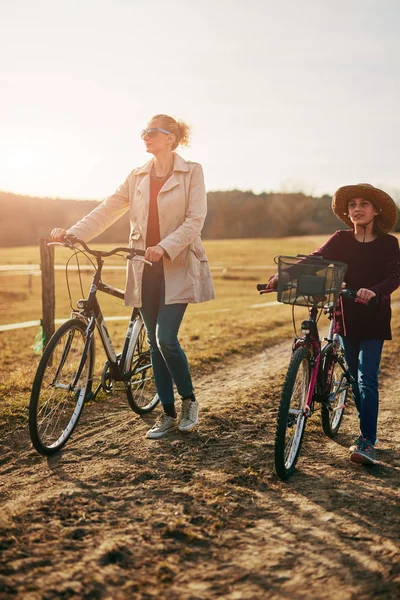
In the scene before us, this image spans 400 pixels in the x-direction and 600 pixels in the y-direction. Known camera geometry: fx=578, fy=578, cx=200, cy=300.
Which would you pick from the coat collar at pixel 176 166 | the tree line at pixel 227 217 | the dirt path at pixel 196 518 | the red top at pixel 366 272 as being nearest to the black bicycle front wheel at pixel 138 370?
the dirt path at pixel 196 518

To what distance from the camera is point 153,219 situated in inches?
174

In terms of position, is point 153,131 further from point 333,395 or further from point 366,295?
point 333,395

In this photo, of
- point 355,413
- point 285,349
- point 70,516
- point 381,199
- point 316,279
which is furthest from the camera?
point 285,349

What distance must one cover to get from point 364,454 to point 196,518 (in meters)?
1.44

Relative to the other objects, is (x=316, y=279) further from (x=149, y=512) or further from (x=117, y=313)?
(x=117, y=313)

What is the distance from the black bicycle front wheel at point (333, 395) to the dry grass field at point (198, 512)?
13 cm

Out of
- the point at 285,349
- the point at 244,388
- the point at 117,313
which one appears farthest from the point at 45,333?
the point at 117,313

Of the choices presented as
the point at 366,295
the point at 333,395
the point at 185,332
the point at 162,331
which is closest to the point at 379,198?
the point at 366,295

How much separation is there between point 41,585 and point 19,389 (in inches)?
150

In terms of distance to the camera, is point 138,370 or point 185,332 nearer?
point 138,370

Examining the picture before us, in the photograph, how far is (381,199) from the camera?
13.1 feet

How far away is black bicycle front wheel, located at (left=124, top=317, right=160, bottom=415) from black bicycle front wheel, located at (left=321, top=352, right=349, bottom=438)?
1.54 meters

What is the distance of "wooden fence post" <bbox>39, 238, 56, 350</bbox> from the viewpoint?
7.17 m

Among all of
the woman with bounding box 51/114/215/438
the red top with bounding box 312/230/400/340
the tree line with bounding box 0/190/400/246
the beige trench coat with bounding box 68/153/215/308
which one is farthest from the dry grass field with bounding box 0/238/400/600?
the tree line with bounding box 0/190/400/246
